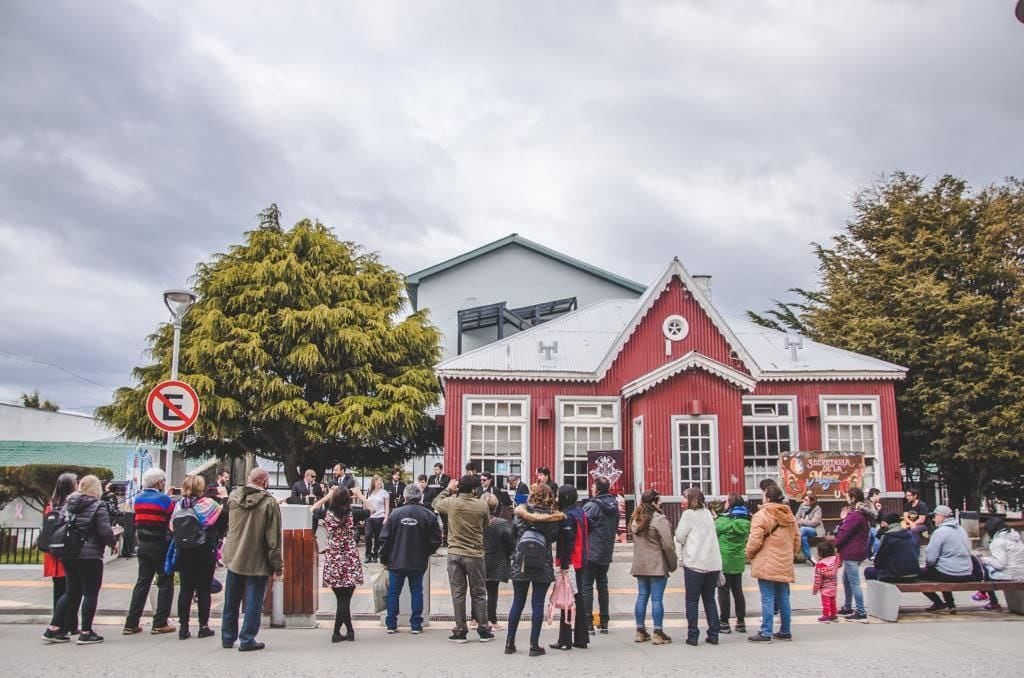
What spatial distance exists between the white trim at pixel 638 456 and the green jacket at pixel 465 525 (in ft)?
36.0

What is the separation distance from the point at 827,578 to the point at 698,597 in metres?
2.69

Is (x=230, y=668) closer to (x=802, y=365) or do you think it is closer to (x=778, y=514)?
(x=778, y=514)

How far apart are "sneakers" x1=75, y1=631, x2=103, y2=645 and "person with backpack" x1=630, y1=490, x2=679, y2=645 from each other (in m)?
5.98

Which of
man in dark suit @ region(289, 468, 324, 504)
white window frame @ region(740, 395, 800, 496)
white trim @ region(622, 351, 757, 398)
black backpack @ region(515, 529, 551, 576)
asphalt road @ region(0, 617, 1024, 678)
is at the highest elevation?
white trim @ region(622, 351, 757, 398)

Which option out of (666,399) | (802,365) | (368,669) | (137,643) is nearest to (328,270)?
(666,399)

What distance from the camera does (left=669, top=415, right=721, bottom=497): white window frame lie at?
2019 cm

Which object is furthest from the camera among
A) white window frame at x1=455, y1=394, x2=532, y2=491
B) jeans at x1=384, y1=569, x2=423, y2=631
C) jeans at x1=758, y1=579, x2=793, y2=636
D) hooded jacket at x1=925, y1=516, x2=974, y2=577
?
white window frame at x1=455, y1=394, x2=532, y2=491

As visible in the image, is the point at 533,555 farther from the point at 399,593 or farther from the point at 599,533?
the point at 399,593

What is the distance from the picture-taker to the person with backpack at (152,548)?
9.92m

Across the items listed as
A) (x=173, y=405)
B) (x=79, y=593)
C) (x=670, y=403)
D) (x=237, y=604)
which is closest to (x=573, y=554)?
(x=237, y=604)

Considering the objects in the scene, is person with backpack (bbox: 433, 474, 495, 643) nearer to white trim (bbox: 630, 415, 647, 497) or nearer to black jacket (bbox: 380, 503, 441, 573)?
black jacket (bbox: 380, 503, 441, 573)

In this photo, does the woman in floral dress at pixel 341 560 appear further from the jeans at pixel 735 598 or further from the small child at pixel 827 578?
the small child at pixel 827 578

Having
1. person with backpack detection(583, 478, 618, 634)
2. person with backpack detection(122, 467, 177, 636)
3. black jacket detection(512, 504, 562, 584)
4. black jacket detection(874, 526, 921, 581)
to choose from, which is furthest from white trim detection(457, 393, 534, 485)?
black jacket detection(512, 504, 562, 584)

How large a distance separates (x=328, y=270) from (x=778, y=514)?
18.0 m
